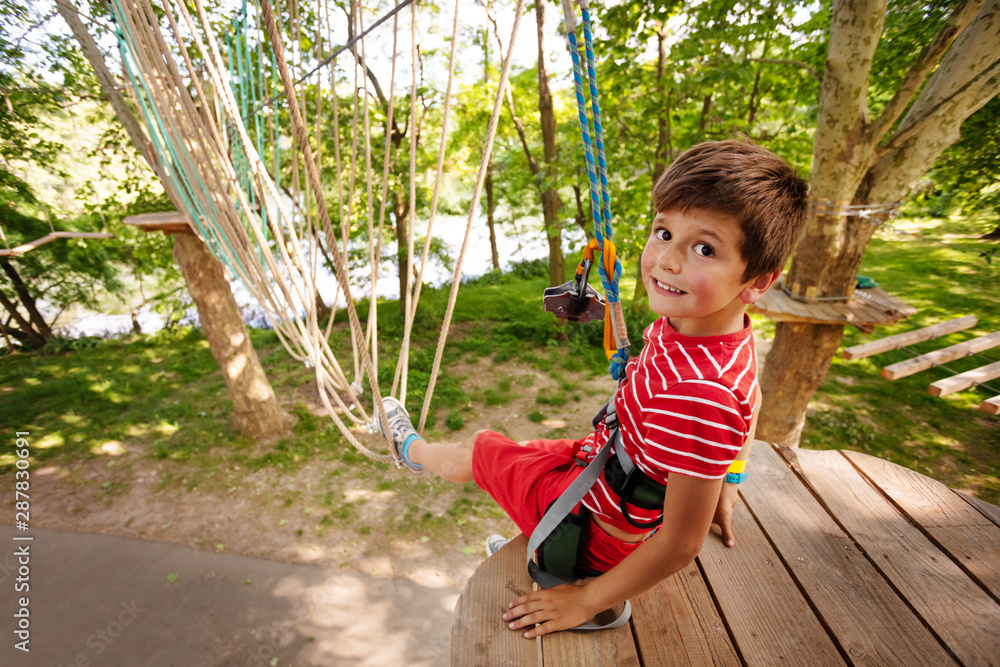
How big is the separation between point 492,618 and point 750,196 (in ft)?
3.39

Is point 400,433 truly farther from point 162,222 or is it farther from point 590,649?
point 162,222

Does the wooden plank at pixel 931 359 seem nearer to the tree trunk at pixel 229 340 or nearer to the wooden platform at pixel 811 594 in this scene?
the wooden platform at pixel 811 594

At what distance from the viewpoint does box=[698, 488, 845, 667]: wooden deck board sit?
Answer: 1018 mm

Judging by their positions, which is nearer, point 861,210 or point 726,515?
point 726,515

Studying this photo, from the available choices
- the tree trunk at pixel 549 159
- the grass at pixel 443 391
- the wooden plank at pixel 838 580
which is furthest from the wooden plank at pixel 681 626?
the tree trunk at pixel 549 159

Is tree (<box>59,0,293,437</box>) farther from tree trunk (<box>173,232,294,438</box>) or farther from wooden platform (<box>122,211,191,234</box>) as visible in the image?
wooden platform (<box>122,211,191,234</box>)

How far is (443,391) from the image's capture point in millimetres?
5207

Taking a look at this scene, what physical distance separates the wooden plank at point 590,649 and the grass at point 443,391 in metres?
2.57

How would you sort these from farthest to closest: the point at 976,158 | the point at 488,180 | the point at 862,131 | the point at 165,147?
the point at 488,180, the point at 976,158, the point at 165,147, the point at 862,131

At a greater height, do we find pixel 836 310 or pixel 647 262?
pixel 647 262

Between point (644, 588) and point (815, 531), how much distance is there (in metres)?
0.73

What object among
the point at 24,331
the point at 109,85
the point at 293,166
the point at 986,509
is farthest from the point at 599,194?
the point at 24,331

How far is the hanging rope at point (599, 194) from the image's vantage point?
941 mm

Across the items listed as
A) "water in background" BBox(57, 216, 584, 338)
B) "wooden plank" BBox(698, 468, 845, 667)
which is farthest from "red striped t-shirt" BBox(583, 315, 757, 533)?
"water in background" BBox(57, 216, 584, 338)
